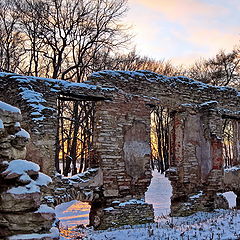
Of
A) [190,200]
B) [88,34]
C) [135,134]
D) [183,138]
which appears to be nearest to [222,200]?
[190,200]

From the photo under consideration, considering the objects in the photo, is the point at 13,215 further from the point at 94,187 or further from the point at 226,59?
the point at 226,59

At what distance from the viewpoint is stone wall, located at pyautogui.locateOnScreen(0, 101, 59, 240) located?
3.54 meters

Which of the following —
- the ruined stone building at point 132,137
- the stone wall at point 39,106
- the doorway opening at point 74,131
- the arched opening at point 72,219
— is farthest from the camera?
the doorway opening at point 74,131

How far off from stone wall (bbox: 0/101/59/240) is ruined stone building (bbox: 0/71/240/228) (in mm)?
3583

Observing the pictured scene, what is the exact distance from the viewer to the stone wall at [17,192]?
3537 mm

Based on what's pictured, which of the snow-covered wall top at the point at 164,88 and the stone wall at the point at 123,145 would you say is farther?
the snow-covered wall top at the point at 164,88

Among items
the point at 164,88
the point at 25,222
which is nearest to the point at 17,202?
the point at 25,222

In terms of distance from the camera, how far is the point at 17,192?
3.55m

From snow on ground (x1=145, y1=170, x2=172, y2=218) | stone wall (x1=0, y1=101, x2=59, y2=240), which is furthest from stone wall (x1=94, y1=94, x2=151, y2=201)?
stone wall (x1=0, y1=101, x2=59, y2=240)

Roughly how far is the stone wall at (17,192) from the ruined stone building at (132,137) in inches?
141

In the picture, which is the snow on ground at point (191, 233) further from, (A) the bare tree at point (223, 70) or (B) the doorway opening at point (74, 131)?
(A) the bare tree at point (223, 70)

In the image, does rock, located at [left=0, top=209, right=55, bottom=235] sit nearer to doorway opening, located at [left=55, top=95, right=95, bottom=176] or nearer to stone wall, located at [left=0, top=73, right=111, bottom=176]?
stone wall, located at [left=0, top=73, right=111, bottom=176]

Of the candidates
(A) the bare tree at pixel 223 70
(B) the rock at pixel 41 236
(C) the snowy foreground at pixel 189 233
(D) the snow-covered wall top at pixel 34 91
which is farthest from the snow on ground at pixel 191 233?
(A) the bare tree at pixel 223 70

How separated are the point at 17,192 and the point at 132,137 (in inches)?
223
